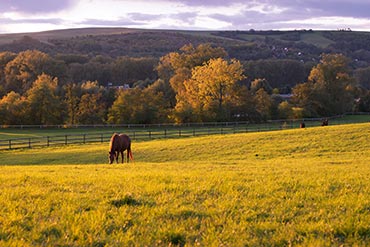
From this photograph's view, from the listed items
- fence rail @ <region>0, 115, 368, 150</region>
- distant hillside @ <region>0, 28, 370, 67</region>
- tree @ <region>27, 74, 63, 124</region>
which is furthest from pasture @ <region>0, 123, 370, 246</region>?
distant hillside @ <region>0, 28, 370, 67</region>

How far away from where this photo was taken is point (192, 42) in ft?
567

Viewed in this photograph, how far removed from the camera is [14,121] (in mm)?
62469

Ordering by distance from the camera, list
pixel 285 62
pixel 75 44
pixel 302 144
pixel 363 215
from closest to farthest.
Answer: pixel 363 215, pixel 302 144, pixel 285 62, pixel 75 44

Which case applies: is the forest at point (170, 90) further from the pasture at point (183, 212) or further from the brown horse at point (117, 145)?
the pasture at point (183, 212)

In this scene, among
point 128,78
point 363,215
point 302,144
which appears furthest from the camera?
point 128,78

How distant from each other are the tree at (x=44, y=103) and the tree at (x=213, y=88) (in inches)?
744

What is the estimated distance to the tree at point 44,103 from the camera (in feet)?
203

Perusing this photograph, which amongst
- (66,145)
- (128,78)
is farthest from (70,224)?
(128,78)

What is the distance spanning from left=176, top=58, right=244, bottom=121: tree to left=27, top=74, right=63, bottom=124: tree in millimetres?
18890

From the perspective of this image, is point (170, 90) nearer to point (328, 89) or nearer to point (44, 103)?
point (44, 103)

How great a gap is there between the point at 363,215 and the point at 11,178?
28.0ft

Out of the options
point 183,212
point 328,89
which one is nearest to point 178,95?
point 328,89

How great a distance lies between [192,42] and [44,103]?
11734cm

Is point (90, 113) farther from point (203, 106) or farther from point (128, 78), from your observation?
point (128, 78)
